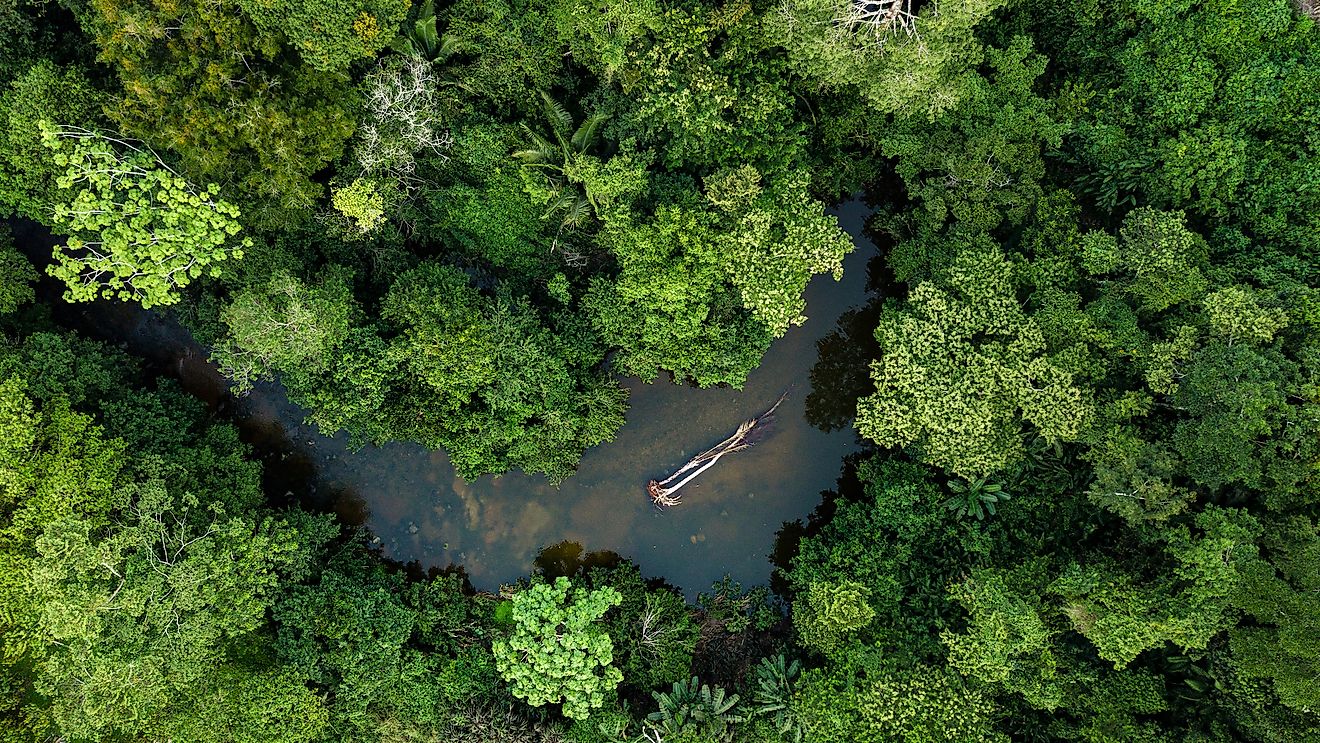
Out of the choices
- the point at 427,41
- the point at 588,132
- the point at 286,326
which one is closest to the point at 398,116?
the point at 427,41

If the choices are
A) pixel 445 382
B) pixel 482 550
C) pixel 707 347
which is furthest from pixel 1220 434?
pixel 482 550

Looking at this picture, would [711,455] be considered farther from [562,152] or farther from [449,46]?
[449,46]

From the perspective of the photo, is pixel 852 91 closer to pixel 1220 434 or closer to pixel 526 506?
pixel 1220 434

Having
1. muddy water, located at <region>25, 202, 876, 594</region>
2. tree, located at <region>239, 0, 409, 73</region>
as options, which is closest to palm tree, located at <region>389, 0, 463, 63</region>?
tree, located at <region>239, 0, 409, 73</region>

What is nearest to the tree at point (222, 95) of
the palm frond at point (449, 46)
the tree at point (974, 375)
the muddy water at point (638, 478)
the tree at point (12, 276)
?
the palm frond at point (449, 46)

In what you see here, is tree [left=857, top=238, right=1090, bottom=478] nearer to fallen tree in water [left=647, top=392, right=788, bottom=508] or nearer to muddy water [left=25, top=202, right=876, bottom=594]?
muddy water [left=25, top=202, right=876, bottom=594]
